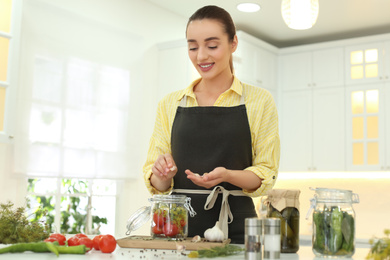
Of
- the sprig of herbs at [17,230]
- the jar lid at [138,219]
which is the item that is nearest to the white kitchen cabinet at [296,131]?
the jar lid at [138,219]

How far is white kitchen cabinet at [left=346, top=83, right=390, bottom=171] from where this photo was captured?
5.12 metres

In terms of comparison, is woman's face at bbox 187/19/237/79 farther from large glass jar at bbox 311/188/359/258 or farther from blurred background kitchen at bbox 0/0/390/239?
blurred background kitchen at bbox 0/0/390/239

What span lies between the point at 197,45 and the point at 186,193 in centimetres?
57

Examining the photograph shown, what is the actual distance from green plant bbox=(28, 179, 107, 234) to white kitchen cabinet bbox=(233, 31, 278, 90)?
1918 mm

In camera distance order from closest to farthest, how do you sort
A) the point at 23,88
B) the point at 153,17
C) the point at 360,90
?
the point at 23,88
the point at 153,17
the point at 360,90

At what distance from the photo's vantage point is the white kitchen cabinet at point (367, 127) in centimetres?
512

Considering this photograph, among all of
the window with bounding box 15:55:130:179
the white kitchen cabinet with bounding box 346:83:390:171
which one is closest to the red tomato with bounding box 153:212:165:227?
the window with bounding box 15:55:130:179

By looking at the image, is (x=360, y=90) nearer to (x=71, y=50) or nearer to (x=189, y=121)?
(x=71, y=50)

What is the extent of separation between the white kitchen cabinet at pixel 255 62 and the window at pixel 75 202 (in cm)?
176

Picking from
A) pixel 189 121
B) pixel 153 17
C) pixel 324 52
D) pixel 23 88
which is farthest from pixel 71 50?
pixel 324 52

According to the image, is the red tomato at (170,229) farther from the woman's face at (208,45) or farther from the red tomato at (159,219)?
the woman's face at (208,45)

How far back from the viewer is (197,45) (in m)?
1.99

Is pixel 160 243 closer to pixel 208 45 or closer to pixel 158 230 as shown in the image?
pixel 158 230

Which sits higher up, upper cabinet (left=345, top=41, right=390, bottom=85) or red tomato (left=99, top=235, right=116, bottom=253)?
upper cabinet (left=345, top=41, right=390, bottom=85)
